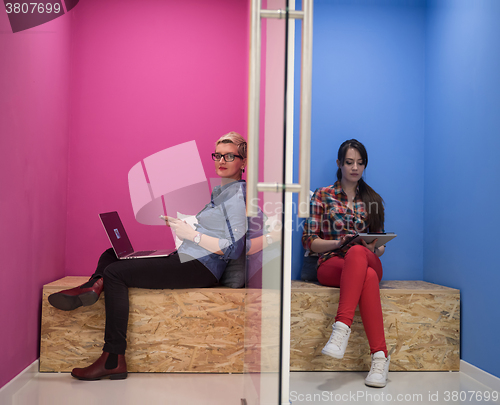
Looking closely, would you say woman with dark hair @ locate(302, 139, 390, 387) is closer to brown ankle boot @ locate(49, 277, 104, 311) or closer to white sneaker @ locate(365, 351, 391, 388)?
white sneaker @ locate(365, 351, 391, 388)

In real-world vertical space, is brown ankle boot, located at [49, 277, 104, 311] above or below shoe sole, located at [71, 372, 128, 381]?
above

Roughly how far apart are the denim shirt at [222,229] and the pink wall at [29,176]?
713 millimetres

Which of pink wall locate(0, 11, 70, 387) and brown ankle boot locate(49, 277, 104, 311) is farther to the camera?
brown ankle boot locate(49, 277, 104, 311)

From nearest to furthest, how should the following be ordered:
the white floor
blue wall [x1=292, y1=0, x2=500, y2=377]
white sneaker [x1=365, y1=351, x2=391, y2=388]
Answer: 1. the white floor
2. white sneaker [x1=365, y1=351, x2=391, y2=388]
3. blue wall [x1=292, y1=0, x2=500, y2=377]

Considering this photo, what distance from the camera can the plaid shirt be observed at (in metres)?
2.35

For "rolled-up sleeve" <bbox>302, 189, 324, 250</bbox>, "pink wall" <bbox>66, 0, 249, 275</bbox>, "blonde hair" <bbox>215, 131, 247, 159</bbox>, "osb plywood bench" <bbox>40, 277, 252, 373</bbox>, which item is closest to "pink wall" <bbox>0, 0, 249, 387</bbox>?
"pink wall" <bbox>66, 0, 249, 275</bbox>

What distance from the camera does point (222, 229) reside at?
2062mm

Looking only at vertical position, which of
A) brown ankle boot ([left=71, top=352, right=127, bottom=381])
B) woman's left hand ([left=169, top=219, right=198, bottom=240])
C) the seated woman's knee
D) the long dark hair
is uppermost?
the long dark hair

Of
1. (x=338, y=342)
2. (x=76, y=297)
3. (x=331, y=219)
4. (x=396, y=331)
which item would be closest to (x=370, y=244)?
(x=331, y=219)

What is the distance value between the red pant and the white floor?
0.21 meters

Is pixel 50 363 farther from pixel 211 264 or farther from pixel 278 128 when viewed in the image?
pixel 278 128

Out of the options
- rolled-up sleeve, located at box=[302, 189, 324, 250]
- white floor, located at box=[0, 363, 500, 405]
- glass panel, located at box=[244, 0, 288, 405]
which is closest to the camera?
glass panel, located at box=[244, 0, 288, 405]

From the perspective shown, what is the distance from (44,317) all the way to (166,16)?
191cm

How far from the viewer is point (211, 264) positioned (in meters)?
2.07
